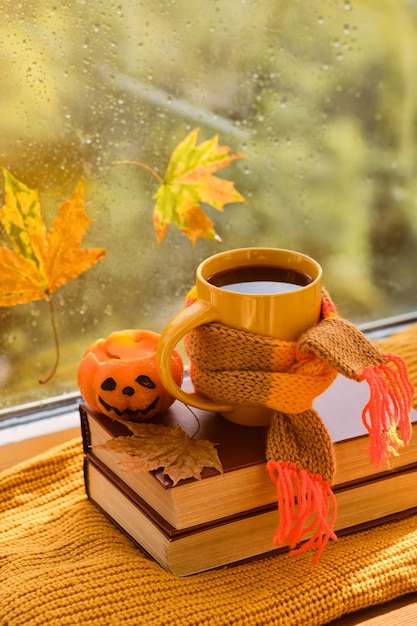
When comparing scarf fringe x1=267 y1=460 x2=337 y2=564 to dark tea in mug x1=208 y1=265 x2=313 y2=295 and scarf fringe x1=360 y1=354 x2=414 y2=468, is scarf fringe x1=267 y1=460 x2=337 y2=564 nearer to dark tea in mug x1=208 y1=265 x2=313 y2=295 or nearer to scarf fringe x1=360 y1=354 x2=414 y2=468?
scarf fringe x1=360 y1=354 x2=414 y2=468

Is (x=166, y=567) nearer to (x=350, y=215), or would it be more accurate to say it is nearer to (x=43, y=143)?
(x=43, y=143)

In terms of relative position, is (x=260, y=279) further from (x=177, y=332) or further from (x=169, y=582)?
(x=169, y=582)

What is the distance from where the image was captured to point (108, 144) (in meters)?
0.99

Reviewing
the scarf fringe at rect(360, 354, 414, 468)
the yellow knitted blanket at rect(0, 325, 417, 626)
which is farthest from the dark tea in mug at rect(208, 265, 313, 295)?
the yellow knitted blanket at rect(0, 325, 417, 626)

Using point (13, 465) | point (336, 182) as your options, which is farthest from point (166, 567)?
point (336, 182)

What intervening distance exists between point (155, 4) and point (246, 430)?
529mm

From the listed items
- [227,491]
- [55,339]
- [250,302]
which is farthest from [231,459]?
[55,339]

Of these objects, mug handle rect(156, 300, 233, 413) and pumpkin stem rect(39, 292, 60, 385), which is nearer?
mug handle rect(156, 300, 233, 413)

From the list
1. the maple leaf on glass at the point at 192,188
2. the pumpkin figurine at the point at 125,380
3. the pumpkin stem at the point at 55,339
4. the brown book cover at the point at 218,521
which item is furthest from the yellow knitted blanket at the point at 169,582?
the maple leaf on glass at the point at 192,188

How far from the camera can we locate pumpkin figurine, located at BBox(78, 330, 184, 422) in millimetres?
759

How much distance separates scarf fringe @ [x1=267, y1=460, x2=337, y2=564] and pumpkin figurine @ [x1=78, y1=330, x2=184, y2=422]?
0.13 meters

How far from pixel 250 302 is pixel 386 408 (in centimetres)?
16

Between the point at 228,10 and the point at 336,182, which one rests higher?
the point at 228,10

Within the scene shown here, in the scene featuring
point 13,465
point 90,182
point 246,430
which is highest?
point 90,182
